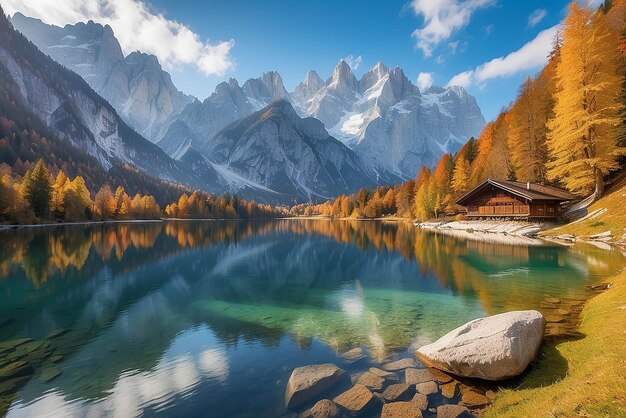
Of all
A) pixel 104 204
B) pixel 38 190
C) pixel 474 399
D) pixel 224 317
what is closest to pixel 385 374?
pixel 474 399

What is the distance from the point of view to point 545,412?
715cm

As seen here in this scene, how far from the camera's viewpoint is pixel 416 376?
10930 mm

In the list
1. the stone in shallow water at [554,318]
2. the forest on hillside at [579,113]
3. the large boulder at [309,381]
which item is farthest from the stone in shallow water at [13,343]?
the forest on hillside at [579,113]

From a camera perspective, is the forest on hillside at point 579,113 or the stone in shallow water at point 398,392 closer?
the stone in shallow water at point 398,392

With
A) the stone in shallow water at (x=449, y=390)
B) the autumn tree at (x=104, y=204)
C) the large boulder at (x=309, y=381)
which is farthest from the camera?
the autumn tree at (x=104, y=204)

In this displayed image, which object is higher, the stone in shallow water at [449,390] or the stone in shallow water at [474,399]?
the stone in shallow water at [474,399]

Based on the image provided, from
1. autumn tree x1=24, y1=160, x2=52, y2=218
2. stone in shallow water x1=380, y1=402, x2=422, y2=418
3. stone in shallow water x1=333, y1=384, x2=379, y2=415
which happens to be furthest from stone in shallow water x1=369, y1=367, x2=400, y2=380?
autumn tree x1=24, y1=160, x2=52, y2=218

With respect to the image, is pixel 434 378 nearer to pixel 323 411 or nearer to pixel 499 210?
pixel 323 411

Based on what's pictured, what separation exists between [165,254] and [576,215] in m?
61.1

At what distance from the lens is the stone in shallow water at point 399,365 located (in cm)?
1167

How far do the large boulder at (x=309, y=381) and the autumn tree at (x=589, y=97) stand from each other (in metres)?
48.0

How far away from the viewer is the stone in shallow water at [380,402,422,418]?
28.8 feet

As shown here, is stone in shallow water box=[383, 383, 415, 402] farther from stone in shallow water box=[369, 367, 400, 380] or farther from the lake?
the lake

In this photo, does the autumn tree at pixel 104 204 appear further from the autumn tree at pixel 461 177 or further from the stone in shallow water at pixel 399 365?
the stone in shallow water at pixel 399 365
